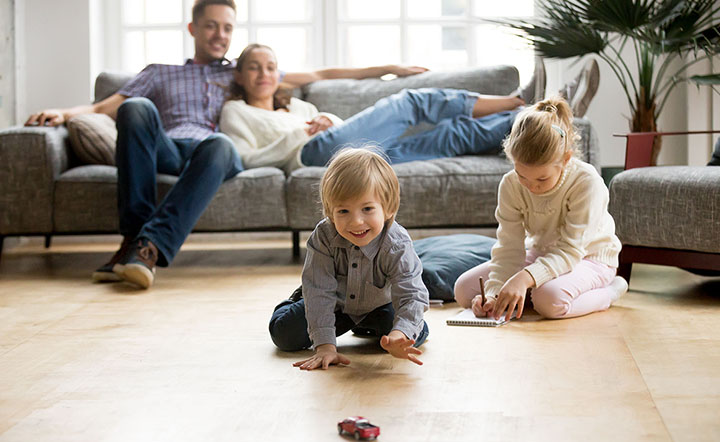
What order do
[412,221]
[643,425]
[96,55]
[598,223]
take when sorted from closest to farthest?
[643,425] < [598,223] < [412,221] < [96,55]

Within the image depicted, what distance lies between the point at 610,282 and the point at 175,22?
2.77 m

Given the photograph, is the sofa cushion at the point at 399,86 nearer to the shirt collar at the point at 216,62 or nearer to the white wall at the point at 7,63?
the shirt collar at the point at 216,62

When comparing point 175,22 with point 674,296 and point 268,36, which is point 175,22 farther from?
point 674,296

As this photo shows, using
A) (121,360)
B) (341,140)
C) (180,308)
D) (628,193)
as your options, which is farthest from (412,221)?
(121,360)

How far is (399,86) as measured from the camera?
3.67 m

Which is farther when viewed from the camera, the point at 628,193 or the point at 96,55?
the point at 96,55

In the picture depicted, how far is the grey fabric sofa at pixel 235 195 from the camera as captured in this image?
10.2 ft

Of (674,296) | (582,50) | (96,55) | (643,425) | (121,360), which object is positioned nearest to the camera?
(643,425)

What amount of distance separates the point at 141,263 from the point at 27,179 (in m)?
0.71

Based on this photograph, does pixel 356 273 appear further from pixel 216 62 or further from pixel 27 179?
pixel 216 62

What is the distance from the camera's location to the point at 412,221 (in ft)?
10.4

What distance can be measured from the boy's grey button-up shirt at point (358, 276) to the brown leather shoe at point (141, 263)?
106 cm

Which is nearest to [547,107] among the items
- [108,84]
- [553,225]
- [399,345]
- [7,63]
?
[553,225]

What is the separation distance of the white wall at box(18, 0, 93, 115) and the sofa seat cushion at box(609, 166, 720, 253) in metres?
2.62
